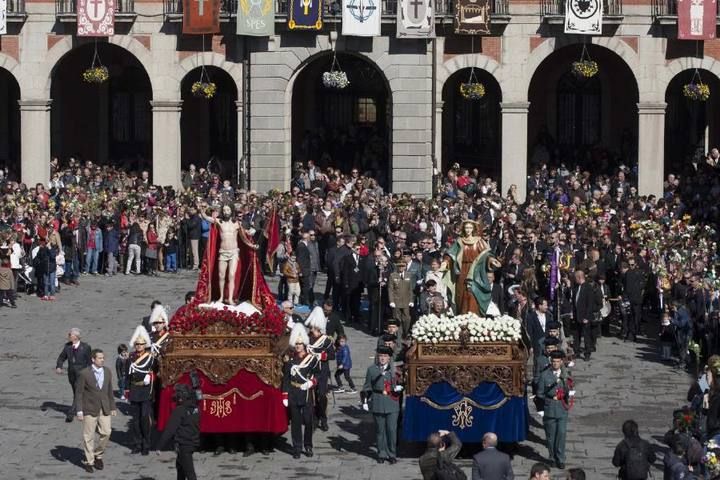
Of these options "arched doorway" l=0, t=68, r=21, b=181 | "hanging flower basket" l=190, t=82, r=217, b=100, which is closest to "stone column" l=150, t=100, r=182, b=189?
"hanging flower basket" l=190, t=82, r=217, b=100

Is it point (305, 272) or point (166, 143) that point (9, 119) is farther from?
point (305, 272)

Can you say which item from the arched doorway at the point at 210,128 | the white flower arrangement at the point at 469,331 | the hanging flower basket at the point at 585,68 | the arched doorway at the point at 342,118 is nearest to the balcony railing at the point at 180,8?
the arched doorway at the point at 342,118

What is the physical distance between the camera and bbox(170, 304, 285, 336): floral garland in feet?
95.6

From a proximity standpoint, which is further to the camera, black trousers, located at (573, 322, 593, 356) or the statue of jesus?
black trousers, located at (573, 322, 593, 356)

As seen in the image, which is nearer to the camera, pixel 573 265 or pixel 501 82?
pixel 573 265

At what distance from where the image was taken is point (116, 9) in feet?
176

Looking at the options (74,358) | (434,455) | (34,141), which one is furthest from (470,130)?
(434,455)

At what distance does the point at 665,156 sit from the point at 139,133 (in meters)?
14.6

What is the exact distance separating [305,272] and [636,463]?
16325mm

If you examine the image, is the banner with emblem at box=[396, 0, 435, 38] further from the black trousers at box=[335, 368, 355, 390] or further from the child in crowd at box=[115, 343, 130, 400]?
the child in crowd at box=[115, 343, 130, 400]

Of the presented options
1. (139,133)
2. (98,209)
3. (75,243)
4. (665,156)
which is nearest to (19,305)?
(75,243)

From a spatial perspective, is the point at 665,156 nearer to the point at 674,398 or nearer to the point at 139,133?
the point at 139,133

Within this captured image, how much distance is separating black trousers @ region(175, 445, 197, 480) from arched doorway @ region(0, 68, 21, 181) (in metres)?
34.6

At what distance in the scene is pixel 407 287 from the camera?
37.0 m
